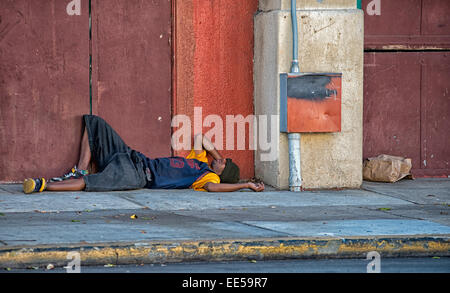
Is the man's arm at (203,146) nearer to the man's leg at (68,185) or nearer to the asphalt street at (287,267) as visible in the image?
the man's leg at (68,185)

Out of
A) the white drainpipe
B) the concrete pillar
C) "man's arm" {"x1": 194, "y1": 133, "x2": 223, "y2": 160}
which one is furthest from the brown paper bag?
"man's arm" {"x1": 194, "y1": 133, "x2": 223, "y2": 160}

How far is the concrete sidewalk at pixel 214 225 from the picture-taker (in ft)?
19.2

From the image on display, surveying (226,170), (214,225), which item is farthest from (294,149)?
(214,225)

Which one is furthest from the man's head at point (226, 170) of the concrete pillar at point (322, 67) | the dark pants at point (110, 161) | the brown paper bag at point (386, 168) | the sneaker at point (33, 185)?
the sneaker at point (33, 185)

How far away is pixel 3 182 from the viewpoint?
30.8ft

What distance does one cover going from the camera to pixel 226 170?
9422 mm

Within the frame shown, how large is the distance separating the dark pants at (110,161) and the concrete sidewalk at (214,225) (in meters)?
0.17

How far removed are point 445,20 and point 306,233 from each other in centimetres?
521

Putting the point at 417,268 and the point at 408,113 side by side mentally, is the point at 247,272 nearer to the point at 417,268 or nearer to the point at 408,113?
the point at 417,268

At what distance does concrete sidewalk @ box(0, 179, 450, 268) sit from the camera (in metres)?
5.85

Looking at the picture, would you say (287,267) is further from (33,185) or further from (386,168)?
(386,168)

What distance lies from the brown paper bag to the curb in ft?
11.8

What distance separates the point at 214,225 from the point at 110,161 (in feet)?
8.44
